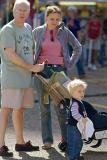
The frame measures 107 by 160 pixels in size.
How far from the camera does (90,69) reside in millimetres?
16625

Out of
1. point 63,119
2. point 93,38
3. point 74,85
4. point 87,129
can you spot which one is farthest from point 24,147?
point 93,38

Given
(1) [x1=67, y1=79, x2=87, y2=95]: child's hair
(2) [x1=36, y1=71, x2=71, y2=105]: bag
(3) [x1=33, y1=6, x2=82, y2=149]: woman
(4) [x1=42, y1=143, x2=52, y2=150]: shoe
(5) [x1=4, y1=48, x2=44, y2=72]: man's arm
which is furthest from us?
(4) [x1=42, y1=143, x2=52, y2=150]: shoe

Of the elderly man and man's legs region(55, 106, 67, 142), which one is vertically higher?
the elderly man

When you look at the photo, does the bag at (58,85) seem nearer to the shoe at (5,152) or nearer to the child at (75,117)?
the child at (75,117)

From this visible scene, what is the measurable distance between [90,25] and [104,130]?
10500 mm

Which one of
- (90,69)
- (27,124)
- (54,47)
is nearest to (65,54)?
(54,47)

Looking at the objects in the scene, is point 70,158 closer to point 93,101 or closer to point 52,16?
point 52,16

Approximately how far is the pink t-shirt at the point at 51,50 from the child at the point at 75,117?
73cm

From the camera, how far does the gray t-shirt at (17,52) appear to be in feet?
22.0

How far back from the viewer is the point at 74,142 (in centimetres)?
641

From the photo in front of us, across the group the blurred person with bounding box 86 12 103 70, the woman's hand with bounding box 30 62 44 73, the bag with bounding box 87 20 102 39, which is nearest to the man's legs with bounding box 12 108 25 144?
the woman's hand with bounding box 30 62 44 73

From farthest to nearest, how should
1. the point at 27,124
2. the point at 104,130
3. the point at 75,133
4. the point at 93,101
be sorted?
the point at 93,101 < the point at 27,124 < the point at 104,130 < the point at 75,133

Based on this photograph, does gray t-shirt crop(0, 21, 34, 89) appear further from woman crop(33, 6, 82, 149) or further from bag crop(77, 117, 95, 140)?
bag crop(77, 117, 95, 140)

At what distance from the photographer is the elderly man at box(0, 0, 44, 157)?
6688 millimetres
